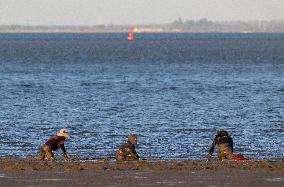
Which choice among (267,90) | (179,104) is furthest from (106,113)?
(267,90)

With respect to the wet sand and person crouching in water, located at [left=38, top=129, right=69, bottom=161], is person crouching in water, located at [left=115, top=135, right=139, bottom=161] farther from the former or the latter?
the wet sand

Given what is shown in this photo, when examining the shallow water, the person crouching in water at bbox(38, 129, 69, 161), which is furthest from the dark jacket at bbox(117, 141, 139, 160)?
the shallow water

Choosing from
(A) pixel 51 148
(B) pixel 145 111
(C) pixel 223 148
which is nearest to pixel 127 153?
(A) pixel 51 148

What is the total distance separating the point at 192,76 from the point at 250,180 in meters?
72.9

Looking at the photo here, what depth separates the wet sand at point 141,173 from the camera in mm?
22344

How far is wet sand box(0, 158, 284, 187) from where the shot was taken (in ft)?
73.3

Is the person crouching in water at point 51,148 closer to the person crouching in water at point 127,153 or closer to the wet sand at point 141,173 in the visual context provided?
the wet sand at point 141,173

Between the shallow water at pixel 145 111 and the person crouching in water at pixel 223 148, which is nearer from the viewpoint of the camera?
the person crouching in water at pixel 223 148

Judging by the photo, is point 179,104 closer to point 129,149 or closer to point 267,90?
point 267,90

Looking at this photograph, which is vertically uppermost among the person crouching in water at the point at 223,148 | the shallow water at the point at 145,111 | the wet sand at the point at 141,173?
the wet sand at the point at 141,173

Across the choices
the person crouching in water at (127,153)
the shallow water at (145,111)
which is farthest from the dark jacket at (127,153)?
the shallow water at (145,111)

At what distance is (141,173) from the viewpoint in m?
24.3

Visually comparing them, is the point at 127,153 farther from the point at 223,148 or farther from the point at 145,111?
the point at 145,111

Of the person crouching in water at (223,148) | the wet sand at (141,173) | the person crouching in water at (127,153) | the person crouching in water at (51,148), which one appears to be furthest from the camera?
the person crouching in water at (223,148)
